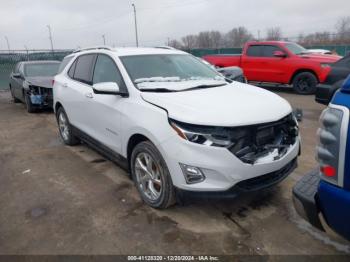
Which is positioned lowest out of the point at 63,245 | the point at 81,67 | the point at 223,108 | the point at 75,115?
the point at 63,245

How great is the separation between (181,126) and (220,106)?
451 millimetres

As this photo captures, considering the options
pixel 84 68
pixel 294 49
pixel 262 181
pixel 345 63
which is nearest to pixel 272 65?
pixel 294 49

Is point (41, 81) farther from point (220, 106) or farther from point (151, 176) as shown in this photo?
point (220, 106)

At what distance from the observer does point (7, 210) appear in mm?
3555

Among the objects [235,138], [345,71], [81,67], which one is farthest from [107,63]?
[345,71]

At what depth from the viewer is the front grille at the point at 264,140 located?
282 cm

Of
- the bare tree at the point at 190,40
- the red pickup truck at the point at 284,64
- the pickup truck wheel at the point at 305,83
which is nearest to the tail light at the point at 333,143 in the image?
the red pickup truck at the point at 284,64

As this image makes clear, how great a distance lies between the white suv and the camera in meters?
2.80

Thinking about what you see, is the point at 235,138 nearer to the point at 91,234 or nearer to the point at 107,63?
the point at 91,234

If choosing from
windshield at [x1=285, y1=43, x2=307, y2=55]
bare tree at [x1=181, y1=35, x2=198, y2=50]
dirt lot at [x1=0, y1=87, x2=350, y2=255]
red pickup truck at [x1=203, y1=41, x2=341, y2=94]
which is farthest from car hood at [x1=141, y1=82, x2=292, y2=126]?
bare tree at [x1=181, y1=35, x2=198, y2=50]

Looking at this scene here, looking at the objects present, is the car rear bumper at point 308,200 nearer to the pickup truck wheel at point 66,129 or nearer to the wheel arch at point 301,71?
the pickup truck wheel at point 66,129

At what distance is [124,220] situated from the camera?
128 inches

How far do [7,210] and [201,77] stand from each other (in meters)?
2.89

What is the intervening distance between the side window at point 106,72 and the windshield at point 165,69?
0.15m
